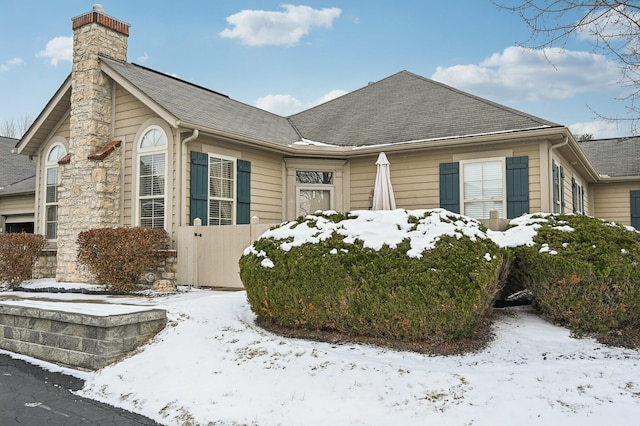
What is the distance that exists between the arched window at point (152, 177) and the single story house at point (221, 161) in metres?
0.03

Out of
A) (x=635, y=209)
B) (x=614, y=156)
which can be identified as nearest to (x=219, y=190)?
(x=635, y=209)

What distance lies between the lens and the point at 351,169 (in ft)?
40.9

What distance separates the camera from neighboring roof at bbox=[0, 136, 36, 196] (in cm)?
1638

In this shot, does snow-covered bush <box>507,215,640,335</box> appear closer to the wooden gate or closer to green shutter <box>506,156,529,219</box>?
green shutter <box>506,156,529,219</box>

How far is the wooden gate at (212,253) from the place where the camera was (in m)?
8.86

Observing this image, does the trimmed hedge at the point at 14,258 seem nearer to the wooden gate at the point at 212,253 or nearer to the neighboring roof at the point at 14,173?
the wooden gate at the point at 212,253

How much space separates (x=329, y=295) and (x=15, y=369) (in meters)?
3.72

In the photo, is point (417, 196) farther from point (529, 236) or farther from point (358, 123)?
point (529, 236)

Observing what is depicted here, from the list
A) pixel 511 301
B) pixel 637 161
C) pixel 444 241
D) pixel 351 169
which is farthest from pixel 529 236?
pixel 637 161

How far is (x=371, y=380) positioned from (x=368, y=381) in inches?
1.2

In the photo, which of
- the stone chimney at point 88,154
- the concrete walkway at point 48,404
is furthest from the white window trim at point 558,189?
the stone chimney at point 88,154

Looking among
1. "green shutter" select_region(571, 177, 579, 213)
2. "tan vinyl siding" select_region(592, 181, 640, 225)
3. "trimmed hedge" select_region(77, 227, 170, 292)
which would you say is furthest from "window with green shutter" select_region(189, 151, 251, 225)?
"tan vinyl siding" select_region(592, 181, 640, 225)

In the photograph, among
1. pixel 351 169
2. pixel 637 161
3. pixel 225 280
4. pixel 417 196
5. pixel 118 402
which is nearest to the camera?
pixel 118 402

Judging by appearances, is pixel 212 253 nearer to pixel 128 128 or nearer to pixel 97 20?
pixel 128 128
